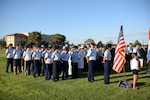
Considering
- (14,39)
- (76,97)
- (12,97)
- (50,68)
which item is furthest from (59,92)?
(14,39)

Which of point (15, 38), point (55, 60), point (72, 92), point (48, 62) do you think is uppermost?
point (15, 38)

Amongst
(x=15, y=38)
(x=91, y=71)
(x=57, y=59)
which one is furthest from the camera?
(x=15, y=38)

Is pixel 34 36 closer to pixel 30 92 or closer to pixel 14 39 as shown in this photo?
pixel 14 39

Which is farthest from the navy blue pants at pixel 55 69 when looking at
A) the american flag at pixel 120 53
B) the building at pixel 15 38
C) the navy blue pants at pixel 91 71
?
the building at pixel 15 38

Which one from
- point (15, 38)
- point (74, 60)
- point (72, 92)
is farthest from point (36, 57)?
point (15, 38)

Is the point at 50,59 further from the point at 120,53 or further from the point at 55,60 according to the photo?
the point at 120,53

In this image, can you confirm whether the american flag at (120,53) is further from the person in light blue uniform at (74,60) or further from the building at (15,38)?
the building at (15,38)

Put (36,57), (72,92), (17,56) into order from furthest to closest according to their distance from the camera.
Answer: (17,56) → (36,57) → (72,92)

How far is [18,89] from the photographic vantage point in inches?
366

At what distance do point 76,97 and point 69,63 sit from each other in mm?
5741

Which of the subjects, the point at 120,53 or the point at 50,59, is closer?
the point at 120,53

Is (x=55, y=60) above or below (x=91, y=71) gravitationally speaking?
above

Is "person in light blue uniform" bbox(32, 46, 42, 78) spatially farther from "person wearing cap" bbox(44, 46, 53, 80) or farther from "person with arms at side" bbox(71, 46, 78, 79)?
"person with arms at side" bbox(71, 46, 78, 79)

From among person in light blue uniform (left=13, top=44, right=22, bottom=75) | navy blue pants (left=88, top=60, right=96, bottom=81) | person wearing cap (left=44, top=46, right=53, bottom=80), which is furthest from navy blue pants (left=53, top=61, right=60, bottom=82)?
person in light blue uniform (left=13, top=44, right=22, bottom=75)
